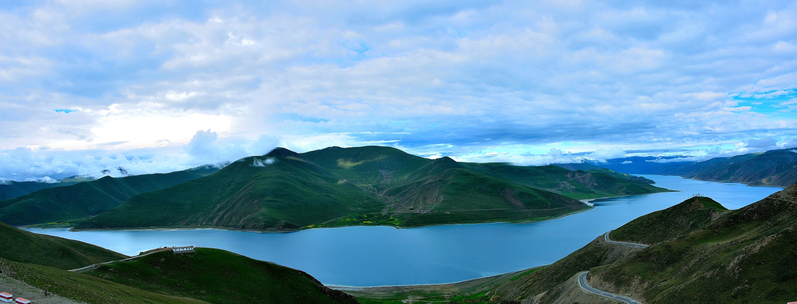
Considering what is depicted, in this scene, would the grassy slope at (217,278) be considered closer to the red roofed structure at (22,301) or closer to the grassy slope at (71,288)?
the grassy slope at (71,288)

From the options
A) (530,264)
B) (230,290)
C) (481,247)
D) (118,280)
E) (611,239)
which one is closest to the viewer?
(118,280)

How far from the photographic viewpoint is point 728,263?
51062 millimetres

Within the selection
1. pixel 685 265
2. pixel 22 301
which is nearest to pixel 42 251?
pixel 22 301

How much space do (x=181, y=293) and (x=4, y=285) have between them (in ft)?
89.9

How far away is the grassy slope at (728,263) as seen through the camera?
45.8 metres

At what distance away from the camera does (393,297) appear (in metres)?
108

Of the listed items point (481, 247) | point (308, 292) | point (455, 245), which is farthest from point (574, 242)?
point (308, 292)

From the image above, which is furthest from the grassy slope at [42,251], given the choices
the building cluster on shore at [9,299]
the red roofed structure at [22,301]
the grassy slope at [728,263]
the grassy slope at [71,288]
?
the grassy slope at [728,263]

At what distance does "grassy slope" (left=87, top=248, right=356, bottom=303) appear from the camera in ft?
193

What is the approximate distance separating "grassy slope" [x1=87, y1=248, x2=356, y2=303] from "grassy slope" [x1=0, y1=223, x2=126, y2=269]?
1810 inches

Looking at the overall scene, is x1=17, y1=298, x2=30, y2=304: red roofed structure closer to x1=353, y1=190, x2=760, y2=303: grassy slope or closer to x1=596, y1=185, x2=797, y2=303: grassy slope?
x1=596, y1=185, x2=797, y2=303: grassy slope

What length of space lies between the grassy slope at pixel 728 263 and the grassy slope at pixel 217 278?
54.0 meters

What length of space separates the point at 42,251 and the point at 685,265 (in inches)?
5723

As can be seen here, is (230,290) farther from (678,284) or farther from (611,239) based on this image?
(611,239)
